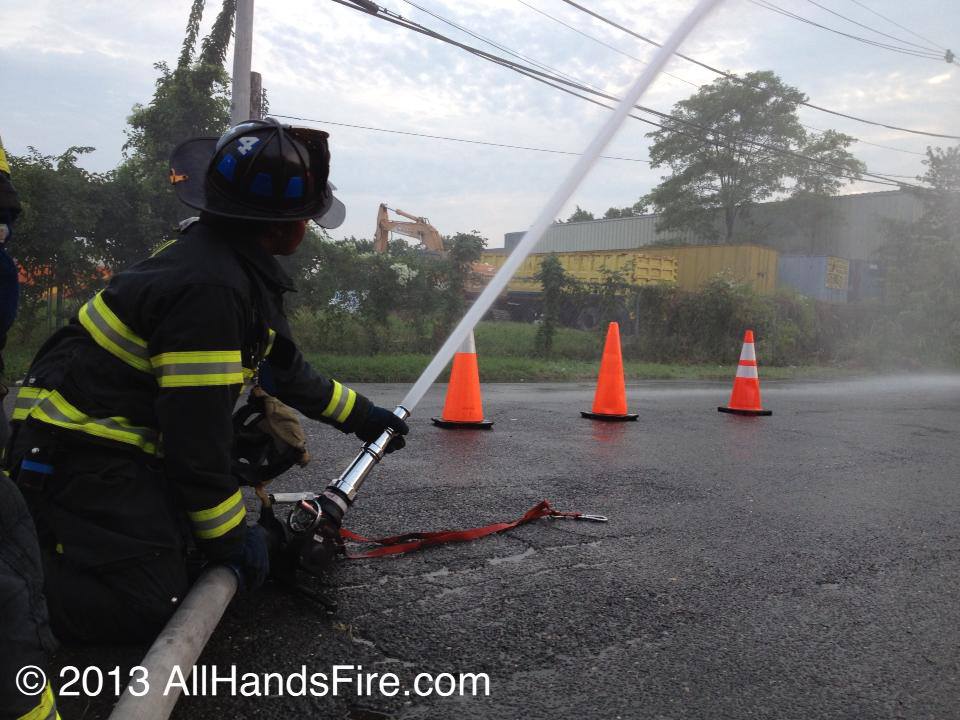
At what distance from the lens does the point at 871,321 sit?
23.0 metres

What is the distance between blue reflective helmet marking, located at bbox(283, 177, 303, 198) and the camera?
256 cm

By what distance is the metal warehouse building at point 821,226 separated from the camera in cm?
3500

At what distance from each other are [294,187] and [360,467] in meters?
1.08

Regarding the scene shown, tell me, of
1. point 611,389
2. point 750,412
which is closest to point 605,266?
point 750,412

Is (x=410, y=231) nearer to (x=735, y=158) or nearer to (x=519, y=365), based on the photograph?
(x=519, y=365)

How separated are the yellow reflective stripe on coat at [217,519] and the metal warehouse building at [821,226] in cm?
3266

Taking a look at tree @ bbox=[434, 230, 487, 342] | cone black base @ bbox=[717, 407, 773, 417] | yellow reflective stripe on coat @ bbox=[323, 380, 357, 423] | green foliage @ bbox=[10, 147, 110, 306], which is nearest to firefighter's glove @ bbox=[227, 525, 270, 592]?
yellow reflective stripe on coat @ bbox=[323, 380, 357, 423]

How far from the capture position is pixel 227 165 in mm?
2510

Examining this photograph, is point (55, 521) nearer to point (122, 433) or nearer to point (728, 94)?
point (122, 433)

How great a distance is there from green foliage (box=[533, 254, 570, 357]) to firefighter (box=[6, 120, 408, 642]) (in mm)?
15071

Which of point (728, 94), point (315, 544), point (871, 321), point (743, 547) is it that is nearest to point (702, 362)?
point (871, 321)

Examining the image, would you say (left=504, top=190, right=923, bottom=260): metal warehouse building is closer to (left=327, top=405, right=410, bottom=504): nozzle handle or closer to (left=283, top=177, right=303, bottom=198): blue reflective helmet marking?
(left=327, top=405, right=410, bottom=504): nozzle handle

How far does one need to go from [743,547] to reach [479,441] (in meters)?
2.90

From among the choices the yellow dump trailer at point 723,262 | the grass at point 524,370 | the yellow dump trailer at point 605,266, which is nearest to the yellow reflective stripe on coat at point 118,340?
the grass at point 524,370
